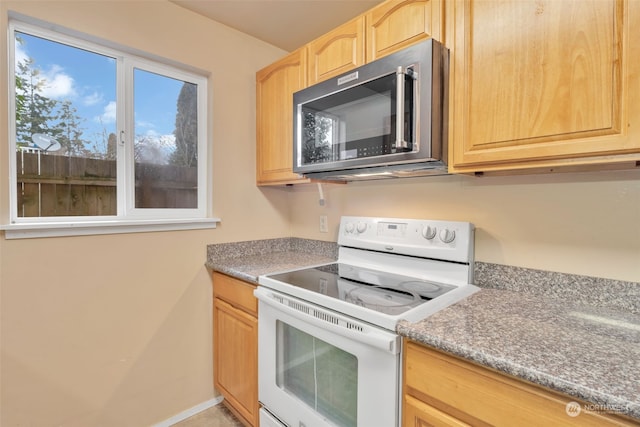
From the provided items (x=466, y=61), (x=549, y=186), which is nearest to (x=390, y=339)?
(x=549, y=186)

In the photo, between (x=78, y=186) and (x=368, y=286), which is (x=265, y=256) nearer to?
(x=368, y=286)

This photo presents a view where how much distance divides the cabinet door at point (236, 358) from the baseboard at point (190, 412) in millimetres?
114

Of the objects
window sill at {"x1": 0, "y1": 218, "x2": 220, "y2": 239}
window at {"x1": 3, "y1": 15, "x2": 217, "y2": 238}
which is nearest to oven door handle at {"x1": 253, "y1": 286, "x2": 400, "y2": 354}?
window sill at {"x1": 0, "y1": 218, "x2": 220, "y2": 239}

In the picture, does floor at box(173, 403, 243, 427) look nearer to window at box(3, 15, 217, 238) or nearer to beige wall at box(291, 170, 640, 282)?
window at box(3, 15, 217, 238)

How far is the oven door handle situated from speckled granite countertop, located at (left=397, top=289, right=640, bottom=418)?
0.21 feet

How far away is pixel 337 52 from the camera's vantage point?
1567mm

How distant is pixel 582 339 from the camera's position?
85 cm

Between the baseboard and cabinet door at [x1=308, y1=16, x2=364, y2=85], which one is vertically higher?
cabinet door at [x1=308, y1=16, x2=364, y2=85]

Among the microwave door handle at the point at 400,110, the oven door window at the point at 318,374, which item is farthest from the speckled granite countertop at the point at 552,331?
the microwave door handle at the point at 400,110

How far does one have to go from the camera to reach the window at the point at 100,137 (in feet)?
4.70

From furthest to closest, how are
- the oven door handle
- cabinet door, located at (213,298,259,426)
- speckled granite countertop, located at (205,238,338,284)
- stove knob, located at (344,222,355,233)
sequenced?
stove knob, located at (344,222,355,233), speckled granite countertop, located at (205,238,338,284), cabinet door, located at (213,298,259,426), the oven door handle

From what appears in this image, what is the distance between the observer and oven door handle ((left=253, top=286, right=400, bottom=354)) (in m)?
0.97

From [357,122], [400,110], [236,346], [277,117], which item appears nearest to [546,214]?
[400,110]

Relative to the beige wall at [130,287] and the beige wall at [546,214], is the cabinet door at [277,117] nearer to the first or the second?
the beige wall at [130,287]
